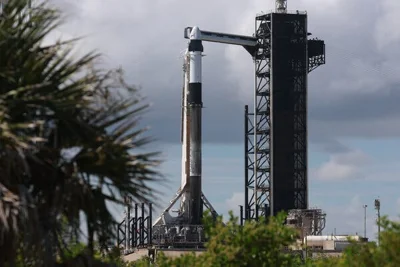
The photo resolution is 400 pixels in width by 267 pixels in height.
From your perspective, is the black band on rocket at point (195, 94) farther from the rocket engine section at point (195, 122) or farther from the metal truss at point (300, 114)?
the metal truss at point (300, 114)

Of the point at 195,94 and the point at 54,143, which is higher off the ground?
the point at 195,94

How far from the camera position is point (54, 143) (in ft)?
54.7

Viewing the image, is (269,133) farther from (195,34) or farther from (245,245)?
(245,245)

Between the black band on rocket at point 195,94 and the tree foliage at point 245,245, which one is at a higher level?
the black band on rocket at point 195,94

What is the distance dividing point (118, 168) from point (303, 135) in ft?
334

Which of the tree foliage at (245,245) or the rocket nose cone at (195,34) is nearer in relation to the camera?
the tree foliage at (245,245)

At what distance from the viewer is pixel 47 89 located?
16.3 meters

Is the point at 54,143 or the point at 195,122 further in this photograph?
the point at 195,122

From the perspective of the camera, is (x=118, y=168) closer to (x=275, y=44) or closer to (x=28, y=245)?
(x=28, y=245)

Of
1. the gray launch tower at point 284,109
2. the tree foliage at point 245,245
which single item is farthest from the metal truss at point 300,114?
the tree foliage at point 245,245

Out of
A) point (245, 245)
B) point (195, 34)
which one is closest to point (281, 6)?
point (195, 34)

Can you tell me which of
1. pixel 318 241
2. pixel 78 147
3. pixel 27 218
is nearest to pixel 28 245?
pixel 27 218

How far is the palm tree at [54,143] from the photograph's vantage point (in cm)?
1614

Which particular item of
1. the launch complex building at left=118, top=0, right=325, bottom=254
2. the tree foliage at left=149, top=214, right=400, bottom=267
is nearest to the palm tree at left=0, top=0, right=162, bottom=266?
the tree foliage at left=149, top=214, right=400, bottom=267
